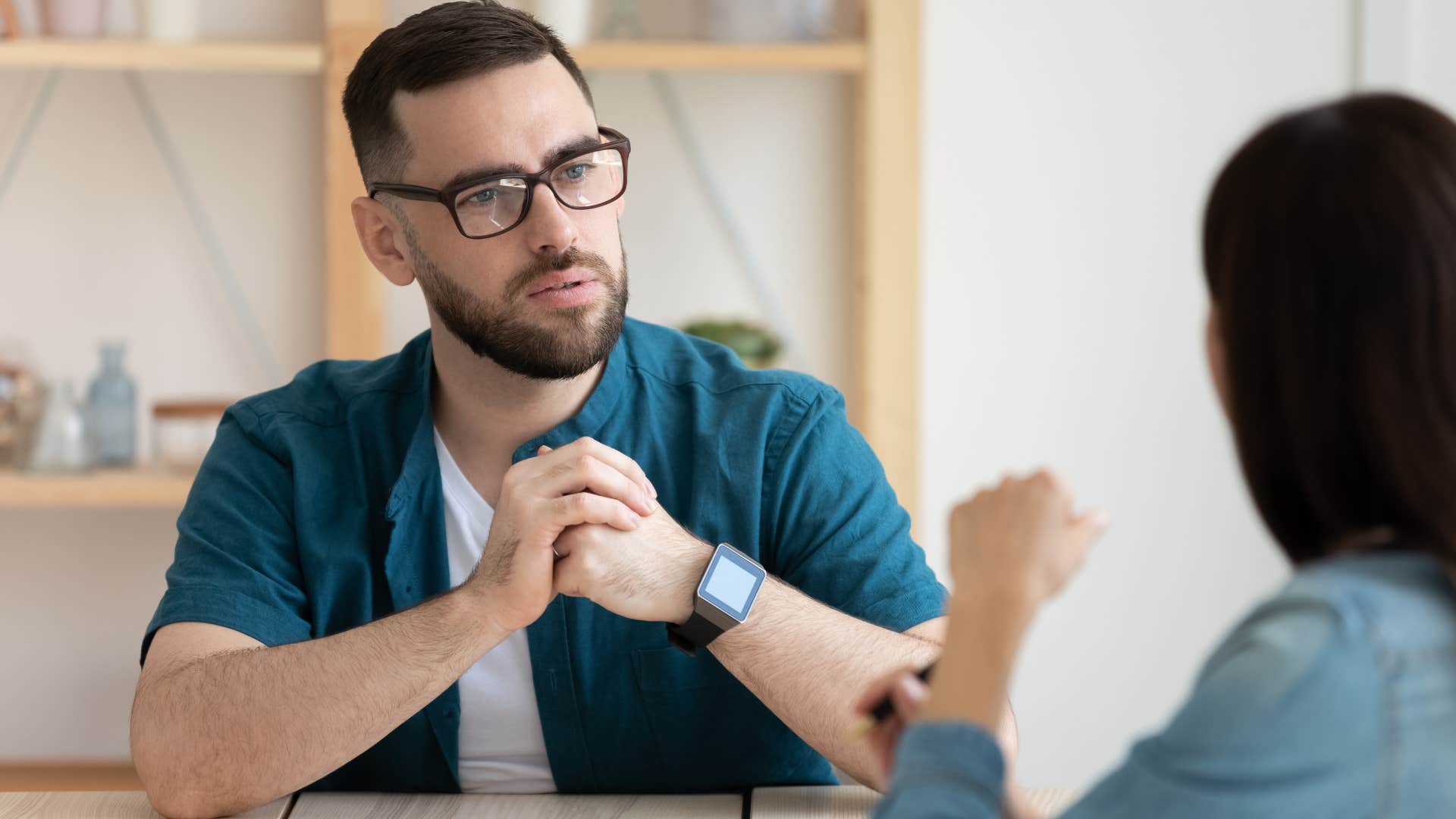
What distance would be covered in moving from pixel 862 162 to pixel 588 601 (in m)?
1.33

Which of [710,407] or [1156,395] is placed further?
[1156,395]

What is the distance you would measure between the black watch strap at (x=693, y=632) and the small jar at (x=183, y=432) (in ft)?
4.82

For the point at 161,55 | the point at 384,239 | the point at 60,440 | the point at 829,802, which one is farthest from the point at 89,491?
the point at 829,802

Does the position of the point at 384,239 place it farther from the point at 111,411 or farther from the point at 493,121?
the point at 111,411

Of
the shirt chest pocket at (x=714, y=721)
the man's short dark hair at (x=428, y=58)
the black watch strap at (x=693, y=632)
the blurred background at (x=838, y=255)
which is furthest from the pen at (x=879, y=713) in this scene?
the blurred background at (x=838, y=255)

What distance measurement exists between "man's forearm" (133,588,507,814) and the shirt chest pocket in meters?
0.25

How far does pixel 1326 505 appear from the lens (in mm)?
722

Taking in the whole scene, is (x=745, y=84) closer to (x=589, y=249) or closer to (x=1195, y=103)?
(x=1195, y=103)

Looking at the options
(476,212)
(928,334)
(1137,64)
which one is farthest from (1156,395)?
(476,212)

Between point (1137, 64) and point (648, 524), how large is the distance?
1.93 meters

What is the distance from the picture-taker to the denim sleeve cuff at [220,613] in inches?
54.6

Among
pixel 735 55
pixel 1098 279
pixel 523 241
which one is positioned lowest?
pixel 1098 279

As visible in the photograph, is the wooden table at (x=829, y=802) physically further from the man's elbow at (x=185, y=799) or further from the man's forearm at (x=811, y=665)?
the man's elbow at (x=185, y=799)

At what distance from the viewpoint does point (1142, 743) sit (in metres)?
0.71
